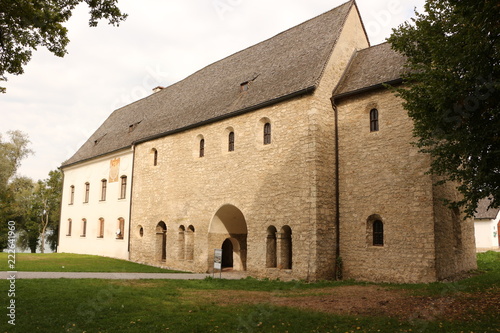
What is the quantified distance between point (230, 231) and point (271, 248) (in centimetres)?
378

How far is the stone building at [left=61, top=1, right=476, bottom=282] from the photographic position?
14414mm

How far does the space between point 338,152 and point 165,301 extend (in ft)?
30.2

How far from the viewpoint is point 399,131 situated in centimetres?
1472

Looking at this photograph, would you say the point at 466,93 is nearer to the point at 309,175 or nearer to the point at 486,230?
the point at 309,175

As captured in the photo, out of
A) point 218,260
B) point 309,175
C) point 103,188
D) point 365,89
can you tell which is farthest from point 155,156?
point 365,89

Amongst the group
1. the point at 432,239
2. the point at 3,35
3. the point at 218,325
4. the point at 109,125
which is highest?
the point at 109,125

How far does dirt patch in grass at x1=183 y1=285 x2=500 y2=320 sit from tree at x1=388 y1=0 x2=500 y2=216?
2.38 m

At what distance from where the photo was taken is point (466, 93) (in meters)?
9.10

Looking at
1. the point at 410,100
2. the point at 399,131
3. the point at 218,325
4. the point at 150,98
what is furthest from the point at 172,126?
the point at 218,325

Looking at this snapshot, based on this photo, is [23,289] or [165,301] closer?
[165,301]

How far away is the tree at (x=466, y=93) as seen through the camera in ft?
27.2

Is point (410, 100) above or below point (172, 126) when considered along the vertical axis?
below

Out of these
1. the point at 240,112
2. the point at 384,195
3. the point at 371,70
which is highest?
the point at 371,70

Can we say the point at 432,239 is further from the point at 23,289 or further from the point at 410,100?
the point at 23,289
